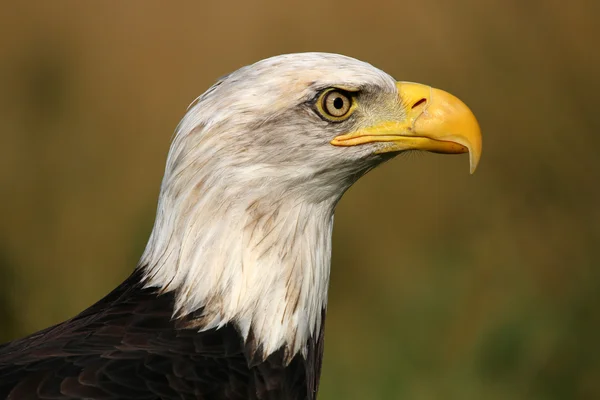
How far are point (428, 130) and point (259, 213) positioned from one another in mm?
614

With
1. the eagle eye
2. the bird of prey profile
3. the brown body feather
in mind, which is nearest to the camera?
the brown body feather

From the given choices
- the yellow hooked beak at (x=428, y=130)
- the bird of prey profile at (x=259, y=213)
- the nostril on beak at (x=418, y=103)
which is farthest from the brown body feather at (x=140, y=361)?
the nostril on beak at (x=418, y=103)

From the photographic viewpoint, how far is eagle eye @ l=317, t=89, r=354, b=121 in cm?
364

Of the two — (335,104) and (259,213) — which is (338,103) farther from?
(259,213)

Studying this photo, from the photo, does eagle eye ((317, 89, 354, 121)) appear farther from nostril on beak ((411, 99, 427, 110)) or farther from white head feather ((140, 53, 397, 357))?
nostril on beak ((411, 99, 427, 110))

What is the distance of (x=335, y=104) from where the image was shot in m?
A: 3.67

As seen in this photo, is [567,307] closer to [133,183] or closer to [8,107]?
[133,183]

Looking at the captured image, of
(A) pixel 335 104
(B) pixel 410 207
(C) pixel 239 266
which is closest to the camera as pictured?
(C) pixel 239 266

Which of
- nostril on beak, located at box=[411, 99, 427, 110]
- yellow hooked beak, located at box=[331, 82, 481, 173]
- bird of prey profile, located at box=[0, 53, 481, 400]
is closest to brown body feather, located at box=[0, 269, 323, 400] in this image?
bird of prey profile, located at box=[0, 53, 481, 400]

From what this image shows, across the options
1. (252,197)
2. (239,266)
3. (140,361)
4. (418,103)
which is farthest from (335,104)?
(140,361)

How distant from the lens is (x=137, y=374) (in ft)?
10.5

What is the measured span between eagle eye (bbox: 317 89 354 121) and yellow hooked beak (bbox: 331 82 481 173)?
0.23ft

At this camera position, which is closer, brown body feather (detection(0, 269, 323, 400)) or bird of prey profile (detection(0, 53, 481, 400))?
brown body feather (detection(0, 269, 323, 400))

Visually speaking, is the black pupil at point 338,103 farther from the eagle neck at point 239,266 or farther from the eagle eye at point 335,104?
the eagle neck at point 239,266
